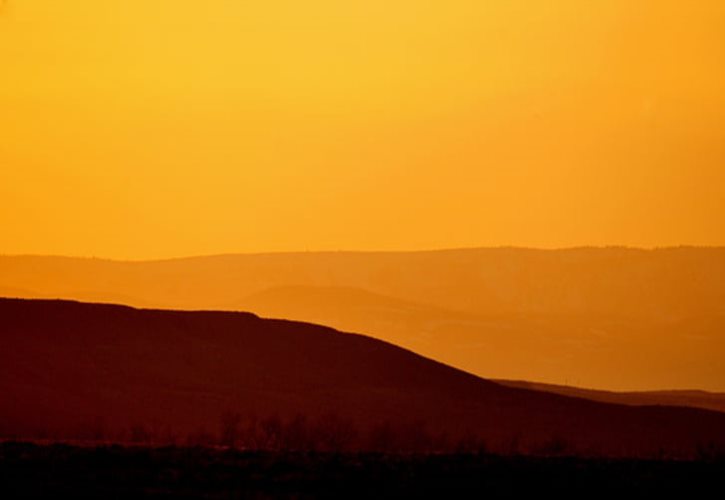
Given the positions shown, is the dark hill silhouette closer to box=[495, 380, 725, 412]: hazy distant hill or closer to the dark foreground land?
box=[495, 380, 725, 412]: hazy distant hill

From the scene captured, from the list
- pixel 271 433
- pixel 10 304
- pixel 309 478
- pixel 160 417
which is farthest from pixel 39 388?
pixel 309 478

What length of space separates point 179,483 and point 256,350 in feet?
119

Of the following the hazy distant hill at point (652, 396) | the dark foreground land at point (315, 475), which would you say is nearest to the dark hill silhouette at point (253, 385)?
the hazy distant hill at point (652, 396)

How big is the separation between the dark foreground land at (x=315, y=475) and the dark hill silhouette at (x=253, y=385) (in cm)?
1856

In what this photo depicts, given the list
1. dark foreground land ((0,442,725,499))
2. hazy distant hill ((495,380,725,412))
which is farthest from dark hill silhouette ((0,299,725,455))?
dark foreground land ((0,442,725,499))

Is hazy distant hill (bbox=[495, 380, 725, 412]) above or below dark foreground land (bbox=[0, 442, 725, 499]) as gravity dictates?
above

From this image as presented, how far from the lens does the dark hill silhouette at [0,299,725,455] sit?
176ft

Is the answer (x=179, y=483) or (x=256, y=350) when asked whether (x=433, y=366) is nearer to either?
(x=256, y=350)

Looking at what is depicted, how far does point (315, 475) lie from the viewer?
93.6ft

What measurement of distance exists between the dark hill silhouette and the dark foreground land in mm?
18557

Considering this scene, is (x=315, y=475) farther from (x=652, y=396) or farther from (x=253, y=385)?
(x=652, y=396)

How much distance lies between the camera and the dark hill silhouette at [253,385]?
5362 cm

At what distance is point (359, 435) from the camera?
5034cm

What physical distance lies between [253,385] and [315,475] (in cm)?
3129
